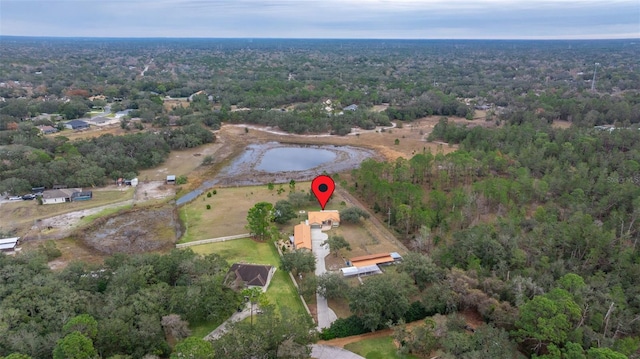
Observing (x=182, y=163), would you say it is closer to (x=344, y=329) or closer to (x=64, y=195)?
(x=64, y=195)

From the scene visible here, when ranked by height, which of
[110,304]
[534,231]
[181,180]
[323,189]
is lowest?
[181,180]

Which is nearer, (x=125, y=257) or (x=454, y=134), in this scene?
(x=125, y=257)

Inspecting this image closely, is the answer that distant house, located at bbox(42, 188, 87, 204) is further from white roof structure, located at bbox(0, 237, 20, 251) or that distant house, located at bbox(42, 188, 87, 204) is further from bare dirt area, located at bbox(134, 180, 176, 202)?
white roof structure, located at bbox(0, 237, 20, 251)

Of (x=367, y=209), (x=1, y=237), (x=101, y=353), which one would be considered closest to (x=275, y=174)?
(x=367, y=209)

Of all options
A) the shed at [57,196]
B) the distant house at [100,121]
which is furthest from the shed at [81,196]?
the distant house at [100,121]

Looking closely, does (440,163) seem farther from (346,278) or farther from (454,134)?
(346,278)

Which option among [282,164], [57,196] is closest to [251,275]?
[57,196]
